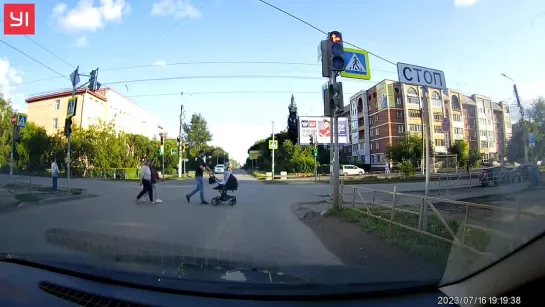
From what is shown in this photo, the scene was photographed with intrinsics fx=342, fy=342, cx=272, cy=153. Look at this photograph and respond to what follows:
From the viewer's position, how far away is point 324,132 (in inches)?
1046

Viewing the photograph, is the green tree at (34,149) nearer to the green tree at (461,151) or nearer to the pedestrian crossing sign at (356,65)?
the pedestrian crossing sign at (356,65)

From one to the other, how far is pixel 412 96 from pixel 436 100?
44 centimetres

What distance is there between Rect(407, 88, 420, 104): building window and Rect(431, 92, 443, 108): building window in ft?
0.88

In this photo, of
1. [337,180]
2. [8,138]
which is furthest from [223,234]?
[8,138]

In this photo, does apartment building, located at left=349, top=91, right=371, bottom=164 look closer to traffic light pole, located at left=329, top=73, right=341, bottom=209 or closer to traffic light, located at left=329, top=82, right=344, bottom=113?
traffic light, located at left=329, top=82, right=344, bottom=113

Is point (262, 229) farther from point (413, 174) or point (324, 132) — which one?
point (324, 132)

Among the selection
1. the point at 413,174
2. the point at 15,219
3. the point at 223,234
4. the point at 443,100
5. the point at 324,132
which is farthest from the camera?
the point at 324,132

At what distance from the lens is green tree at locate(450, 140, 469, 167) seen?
487cm

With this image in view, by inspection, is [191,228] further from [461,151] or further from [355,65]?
[355,65]

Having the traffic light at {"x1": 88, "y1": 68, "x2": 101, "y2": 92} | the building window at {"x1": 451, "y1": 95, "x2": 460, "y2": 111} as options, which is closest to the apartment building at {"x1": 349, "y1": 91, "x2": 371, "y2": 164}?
the building window at {"x1": 451, "y1": 95, "x2": 460, "y2": 111}

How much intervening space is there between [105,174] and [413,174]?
3101 cm

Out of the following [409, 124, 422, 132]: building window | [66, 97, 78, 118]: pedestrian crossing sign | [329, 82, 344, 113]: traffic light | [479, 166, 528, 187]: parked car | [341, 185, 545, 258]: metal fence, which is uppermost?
[66, 97, 78, 118]: pedestrian crossing sign

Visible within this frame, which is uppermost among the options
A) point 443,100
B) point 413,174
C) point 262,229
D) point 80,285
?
point 443,100

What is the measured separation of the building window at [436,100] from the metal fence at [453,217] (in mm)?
1691
